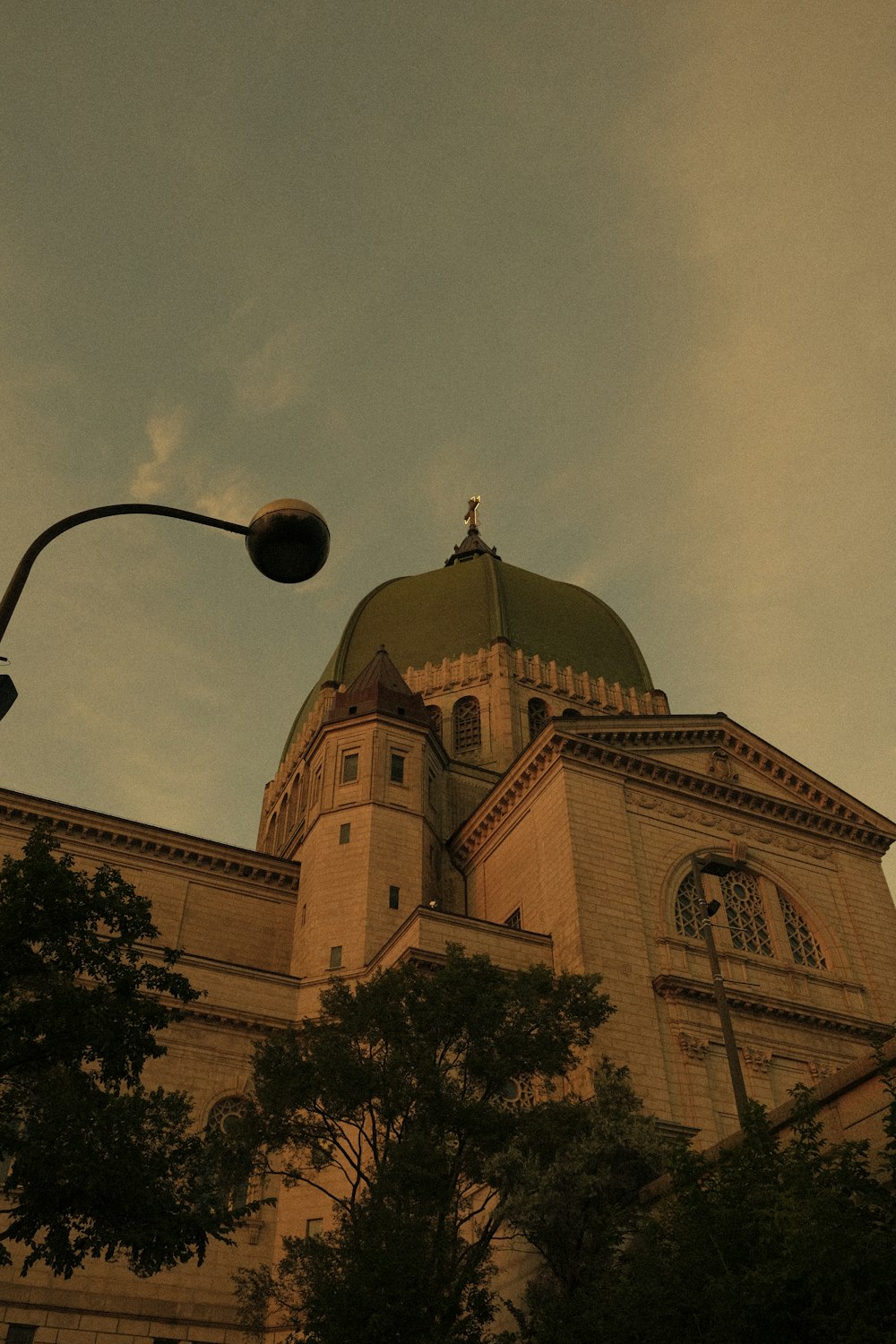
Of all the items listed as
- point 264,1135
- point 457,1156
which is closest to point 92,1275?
point 264,1135

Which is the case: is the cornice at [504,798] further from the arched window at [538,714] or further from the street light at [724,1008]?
the street light at [724,1008]

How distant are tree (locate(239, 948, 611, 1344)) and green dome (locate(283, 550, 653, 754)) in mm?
30894

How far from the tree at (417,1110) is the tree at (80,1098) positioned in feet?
9.51

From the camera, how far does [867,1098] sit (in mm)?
15719

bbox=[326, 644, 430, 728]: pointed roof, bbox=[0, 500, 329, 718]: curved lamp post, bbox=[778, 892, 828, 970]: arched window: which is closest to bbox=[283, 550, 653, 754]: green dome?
bbox=[326, 644, 430, 728]: pointed roof

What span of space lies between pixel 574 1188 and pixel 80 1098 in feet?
26.6

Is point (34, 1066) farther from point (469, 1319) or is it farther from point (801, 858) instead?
point (801, 858)

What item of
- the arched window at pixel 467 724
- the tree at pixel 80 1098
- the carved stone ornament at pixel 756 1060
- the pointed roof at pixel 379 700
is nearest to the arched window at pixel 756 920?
the carved stone ornament at pixel 756 1060

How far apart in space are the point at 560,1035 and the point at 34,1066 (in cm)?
937

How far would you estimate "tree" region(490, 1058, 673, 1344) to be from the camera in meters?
17.1

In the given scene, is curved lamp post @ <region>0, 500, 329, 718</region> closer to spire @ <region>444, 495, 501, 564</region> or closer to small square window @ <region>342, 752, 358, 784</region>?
small square window @ <region>342, 752, 358, 784</region>

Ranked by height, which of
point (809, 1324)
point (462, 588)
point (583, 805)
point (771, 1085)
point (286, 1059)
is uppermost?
point (462, 588)

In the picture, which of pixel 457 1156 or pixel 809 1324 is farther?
pixel 457 1156

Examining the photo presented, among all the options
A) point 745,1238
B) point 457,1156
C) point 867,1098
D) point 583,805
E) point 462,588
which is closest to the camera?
point 745,1238
